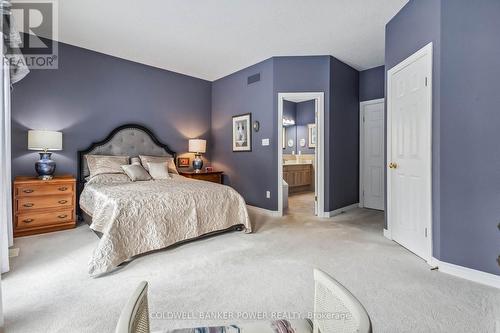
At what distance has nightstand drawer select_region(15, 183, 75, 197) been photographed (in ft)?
10.0

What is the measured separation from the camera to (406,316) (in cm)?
160

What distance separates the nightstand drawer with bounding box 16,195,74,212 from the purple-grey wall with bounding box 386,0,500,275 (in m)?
4.50

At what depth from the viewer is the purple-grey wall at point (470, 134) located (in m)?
2.02

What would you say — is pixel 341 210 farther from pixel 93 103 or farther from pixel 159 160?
pixel 93 103

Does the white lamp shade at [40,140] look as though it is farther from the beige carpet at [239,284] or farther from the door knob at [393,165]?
the door knob at [393,165]

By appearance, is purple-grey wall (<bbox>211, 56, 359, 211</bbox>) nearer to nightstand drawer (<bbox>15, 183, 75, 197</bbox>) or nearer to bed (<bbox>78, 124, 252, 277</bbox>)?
bed (<bbox>78, 124, 252, 277</bbox>)

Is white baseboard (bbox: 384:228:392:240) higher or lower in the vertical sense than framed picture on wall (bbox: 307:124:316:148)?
lower

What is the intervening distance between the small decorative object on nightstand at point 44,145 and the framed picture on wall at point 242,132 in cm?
286

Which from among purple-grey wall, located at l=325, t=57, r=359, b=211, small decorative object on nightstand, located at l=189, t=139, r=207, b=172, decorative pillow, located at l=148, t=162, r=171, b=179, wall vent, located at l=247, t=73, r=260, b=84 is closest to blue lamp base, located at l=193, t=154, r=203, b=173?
small decorative object on nightstand, located at l=189, t=139, r=207, b=172

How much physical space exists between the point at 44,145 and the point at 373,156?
5386mm

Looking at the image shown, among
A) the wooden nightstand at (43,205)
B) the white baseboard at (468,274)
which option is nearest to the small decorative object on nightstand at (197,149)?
the wooden nightstand at (43,205)

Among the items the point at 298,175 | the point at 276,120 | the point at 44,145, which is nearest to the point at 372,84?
the point at 276,120

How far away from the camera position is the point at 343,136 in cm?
446

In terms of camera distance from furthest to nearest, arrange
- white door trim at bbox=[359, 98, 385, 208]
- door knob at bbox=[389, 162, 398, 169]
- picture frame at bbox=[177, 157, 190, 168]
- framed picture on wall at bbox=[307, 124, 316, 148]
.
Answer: framed picture on wall at bbox=[307, 124, 316, 148], picture frame at bbox=[177, 157, 190, 168], white door trim at bbox=[359, 98, 385, 208], door knob at bbox=[389, 162, 398, 169]
